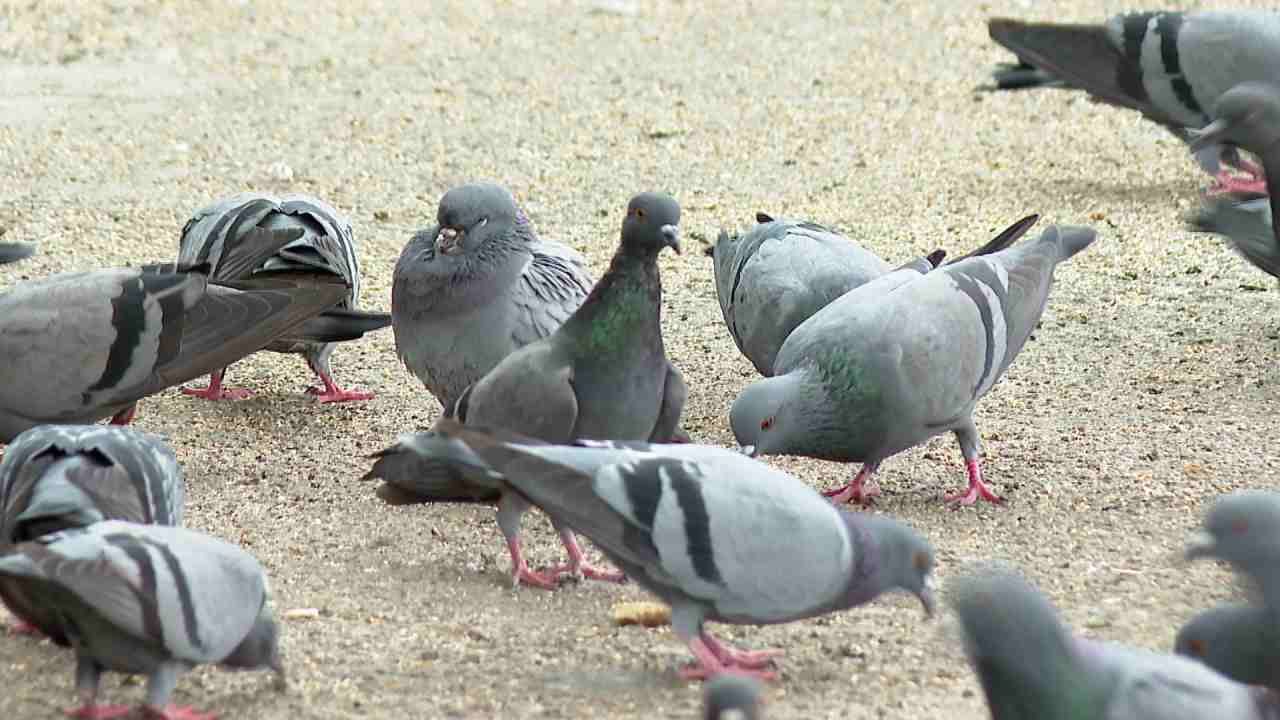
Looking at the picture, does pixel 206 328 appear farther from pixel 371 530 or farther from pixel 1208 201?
pixel 1208 201

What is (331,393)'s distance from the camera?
6645 mm

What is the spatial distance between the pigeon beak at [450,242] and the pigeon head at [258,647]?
1.78m

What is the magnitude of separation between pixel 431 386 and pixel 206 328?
0.71 m

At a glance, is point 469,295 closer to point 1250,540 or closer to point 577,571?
point 577,571

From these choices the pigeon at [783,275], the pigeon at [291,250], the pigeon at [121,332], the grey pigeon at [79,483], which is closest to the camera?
the grey pigeon at [79,483]

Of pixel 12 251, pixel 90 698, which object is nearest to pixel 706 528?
pixel 90 698

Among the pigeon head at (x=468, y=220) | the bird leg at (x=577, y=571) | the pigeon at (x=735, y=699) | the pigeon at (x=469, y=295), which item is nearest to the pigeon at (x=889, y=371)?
the bird leg at (x=577, y=571)

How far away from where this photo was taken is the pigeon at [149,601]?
12.4 ft

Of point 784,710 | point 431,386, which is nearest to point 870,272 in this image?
point 431,386

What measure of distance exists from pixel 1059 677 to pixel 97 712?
6.78 feet

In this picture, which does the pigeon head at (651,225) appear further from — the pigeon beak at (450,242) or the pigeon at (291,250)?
the pigeon at (291,250)

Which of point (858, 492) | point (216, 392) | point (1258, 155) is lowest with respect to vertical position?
point (216, 392)

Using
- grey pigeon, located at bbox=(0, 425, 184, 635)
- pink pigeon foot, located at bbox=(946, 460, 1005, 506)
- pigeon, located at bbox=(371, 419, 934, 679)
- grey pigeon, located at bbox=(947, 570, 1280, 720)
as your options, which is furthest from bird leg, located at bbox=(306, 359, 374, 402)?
grey pigeon, located at bbox=(947, 570, 1280, 720)

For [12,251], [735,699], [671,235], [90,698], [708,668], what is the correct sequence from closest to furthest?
[735,699] < [90,698] < [708,668] < [671,235] < [12,251]
